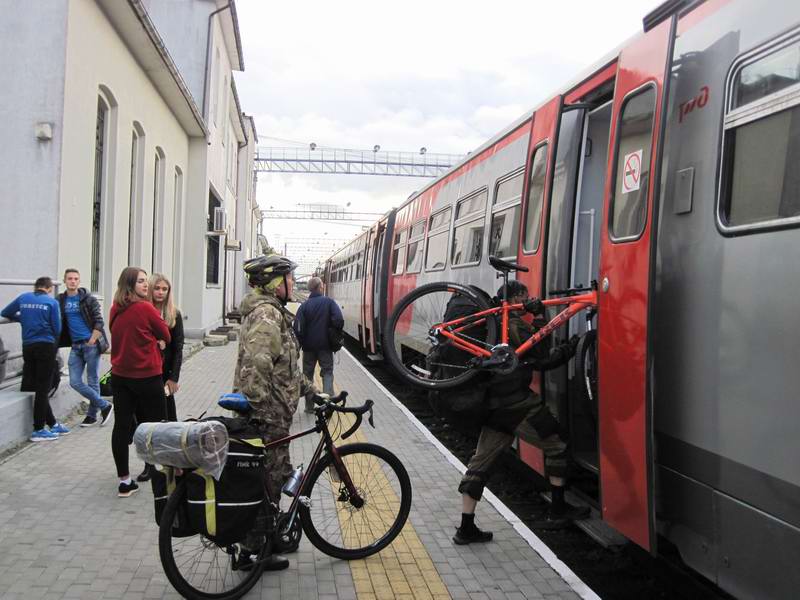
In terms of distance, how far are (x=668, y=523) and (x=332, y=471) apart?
1.92 meters

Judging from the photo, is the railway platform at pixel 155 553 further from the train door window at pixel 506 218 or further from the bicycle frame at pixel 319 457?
the train door window at pixel 506 218

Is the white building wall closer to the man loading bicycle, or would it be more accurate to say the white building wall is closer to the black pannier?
the black pannier

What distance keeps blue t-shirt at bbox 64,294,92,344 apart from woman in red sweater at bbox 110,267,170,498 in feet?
7.45

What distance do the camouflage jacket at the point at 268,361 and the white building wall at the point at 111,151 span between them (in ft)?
19.3

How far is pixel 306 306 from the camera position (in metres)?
9.16

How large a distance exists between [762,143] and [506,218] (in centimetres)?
361

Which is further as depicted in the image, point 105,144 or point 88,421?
point 105,144

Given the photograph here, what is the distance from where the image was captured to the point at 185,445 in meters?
3.27

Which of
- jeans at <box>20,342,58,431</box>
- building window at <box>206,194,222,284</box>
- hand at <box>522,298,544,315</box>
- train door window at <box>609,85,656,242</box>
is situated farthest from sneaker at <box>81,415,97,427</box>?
building window at <box>206,194,222,284</box>

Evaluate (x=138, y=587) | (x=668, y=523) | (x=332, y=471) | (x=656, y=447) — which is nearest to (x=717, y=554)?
(x=668, y=523)

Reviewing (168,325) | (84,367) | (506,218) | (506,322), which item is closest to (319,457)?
(506,322)

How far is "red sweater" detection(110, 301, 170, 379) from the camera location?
5.18m

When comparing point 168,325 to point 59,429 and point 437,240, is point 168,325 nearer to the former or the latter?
point 59,429

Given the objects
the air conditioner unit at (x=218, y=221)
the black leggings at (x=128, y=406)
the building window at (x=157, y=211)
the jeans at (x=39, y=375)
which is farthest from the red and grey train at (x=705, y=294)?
the air conditioner unit at (x=218, y=221)
